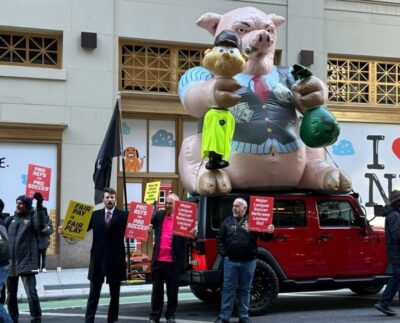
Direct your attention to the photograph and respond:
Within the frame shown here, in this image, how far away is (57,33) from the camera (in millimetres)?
15266

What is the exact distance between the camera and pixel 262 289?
29.3ft

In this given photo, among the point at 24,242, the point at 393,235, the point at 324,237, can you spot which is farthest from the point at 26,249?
the point at 393,235

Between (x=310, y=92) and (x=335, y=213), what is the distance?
184cm

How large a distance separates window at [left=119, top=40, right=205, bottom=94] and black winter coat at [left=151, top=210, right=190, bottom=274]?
799 centimetres

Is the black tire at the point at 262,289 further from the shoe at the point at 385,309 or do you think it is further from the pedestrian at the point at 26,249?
the pedestrian at the point at 26,249

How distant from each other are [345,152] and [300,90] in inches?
326

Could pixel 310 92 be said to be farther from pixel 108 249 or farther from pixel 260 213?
pixel 108 249

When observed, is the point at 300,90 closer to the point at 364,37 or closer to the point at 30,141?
the point at 30,141

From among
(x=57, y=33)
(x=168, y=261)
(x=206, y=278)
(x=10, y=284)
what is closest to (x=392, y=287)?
(x=206, y=278)

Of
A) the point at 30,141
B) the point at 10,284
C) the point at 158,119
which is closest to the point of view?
the point at 10,284

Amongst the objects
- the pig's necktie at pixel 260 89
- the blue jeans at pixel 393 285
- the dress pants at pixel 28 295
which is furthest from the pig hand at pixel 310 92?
the dress pants at pixel 28 295

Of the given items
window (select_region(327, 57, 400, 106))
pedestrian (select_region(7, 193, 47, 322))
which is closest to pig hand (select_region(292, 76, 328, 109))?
pedestrian (select_region(7, 193, 47, 322))

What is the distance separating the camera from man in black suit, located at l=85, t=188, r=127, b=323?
7.70 metres

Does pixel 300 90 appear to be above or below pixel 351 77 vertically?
below
